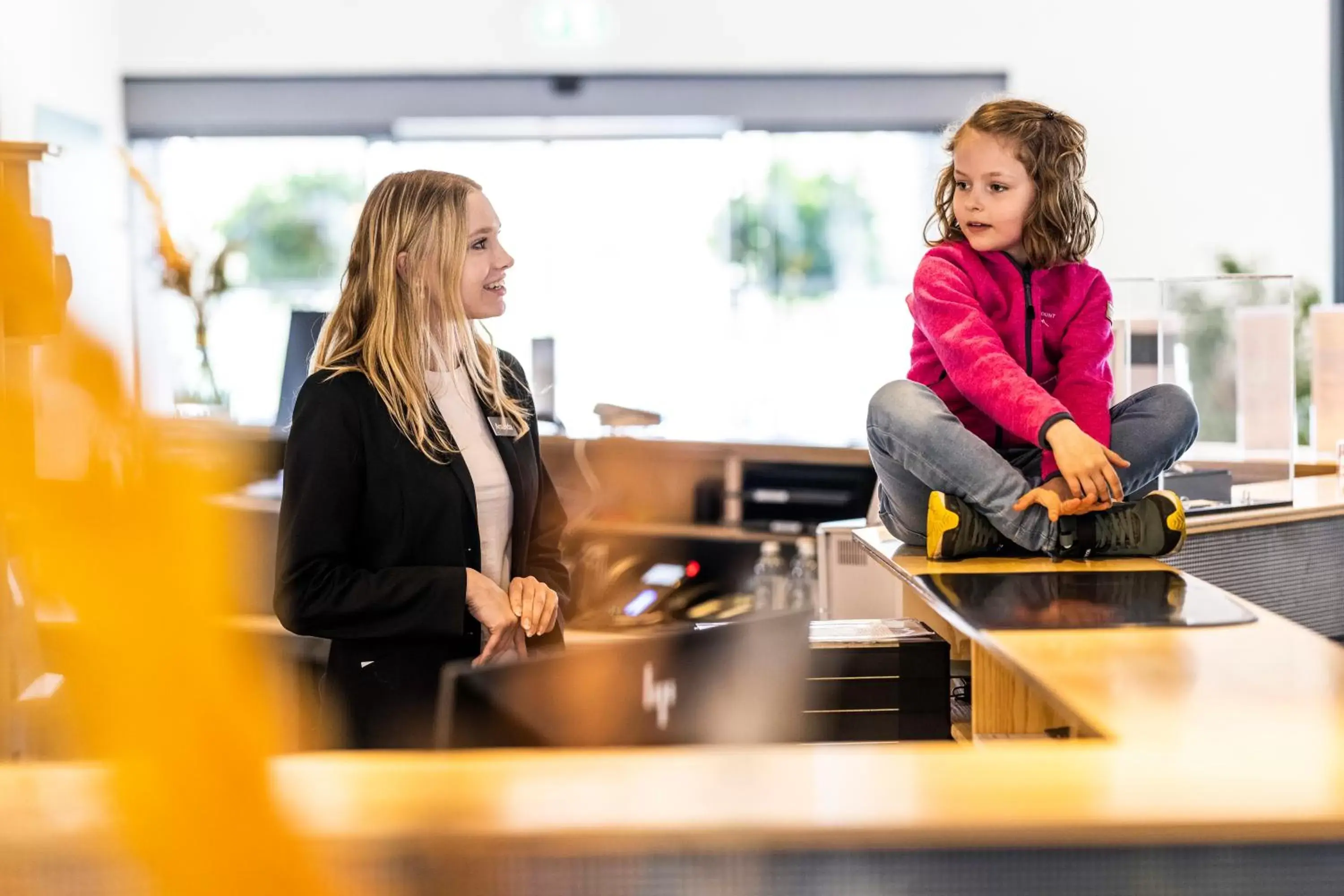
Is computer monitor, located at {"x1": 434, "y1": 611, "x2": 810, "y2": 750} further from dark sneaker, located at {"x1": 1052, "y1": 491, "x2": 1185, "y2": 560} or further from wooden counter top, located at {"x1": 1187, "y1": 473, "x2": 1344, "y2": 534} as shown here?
wooden counter top, located at {"x1": 1187, "y1": 473, "x2": 1344, "y2": 534}

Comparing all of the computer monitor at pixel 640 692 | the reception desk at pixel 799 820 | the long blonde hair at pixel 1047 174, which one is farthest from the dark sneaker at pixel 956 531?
the reception desk at pixel 799 820

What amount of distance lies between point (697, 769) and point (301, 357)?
109 inches

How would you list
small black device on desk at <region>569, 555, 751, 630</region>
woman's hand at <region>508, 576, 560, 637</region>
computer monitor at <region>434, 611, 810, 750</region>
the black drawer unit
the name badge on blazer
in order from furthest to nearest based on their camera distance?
small black device on desk at <region>569, 555, 751, 630</region>
the name badge on blazer
woman's hand at <region>508, 576, 560, 637</region>
the black drawer unit
computer monitor at <region>434, 611, 810, 750</region>

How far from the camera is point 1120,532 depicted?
1629mm

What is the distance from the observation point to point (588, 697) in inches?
31.4

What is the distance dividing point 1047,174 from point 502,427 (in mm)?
802

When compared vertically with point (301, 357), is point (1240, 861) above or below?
below

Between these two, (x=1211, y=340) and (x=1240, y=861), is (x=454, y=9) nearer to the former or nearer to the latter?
(x=1211, y=340)

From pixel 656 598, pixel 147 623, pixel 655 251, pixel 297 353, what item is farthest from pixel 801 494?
pixel 655 251

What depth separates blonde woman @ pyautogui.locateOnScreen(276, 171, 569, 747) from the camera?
1.54 m

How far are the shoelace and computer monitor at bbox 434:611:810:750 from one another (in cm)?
86

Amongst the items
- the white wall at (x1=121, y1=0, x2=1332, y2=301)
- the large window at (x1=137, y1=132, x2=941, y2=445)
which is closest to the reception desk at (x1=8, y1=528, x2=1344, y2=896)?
the large window at (x1=137, y1=132, x2=941, y2=445)

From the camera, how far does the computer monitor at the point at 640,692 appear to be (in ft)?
2.36

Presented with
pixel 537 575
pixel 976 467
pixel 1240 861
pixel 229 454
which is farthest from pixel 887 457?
pixel 229 454
